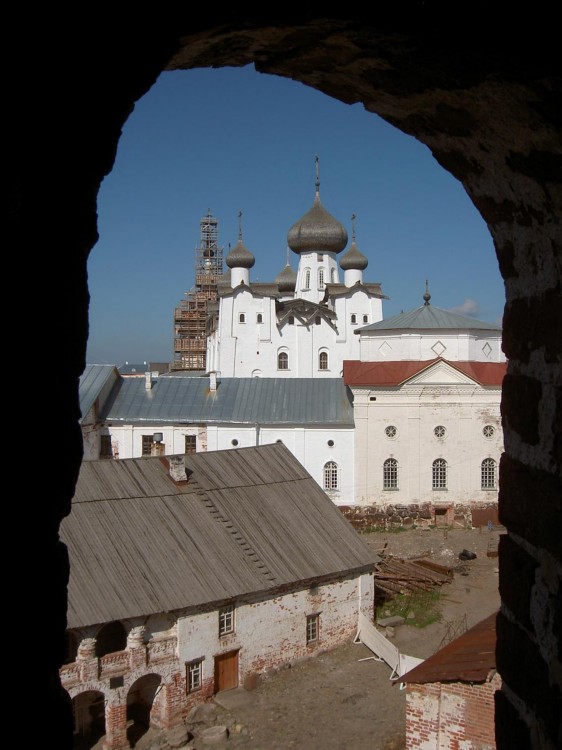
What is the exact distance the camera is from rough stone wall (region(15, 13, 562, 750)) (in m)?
1.64

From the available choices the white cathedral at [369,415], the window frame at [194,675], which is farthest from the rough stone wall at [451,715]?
the white cathedral at [369,415]

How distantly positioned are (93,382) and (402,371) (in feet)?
38.4

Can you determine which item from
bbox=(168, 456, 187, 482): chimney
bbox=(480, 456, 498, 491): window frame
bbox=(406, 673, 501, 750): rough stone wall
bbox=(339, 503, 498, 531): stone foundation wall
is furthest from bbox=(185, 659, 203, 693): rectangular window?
bbox=(480, 456, 498, 491): window frame

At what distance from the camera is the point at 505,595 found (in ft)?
8.45

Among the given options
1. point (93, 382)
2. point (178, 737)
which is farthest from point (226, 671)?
point (93, 382)

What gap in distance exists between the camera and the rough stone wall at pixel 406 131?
1.64 metres

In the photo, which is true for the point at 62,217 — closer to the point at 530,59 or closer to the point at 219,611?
the point at 530,59

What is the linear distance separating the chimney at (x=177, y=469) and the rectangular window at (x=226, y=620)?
125 inches

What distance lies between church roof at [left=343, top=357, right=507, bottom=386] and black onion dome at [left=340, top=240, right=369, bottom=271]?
16.0 metres

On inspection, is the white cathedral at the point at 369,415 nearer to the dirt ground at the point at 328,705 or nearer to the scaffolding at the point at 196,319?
the dirt ground at the point at 328,705

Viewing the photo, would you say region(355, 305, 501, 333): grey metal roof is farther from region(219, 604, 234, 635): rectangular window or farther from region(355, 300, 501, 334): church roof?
A: region(219, 604, 234, 635): rectangular window

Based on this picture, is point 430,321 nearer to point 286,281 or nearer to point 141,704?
point 141,704

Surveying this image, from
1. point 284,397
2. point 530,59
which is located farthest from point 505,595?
point 284,397

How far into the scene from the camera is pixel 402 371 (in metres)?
26.9
